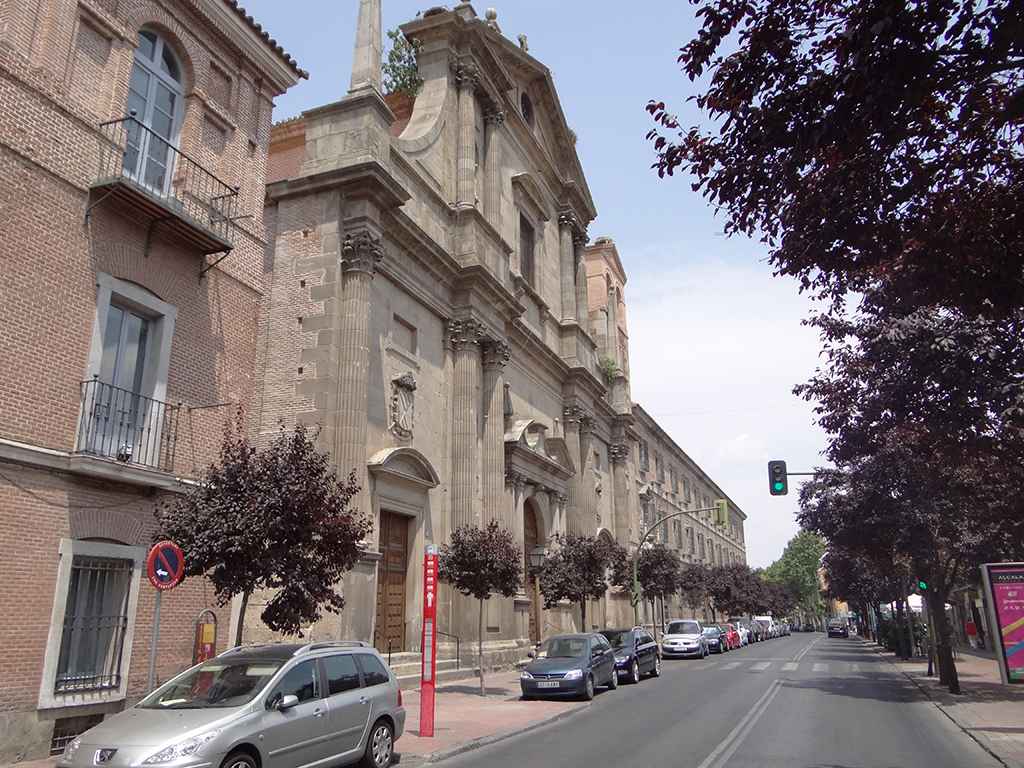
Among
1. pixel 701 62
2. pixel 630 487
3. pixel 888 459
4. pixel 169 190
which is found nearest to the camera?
pixel 701 62

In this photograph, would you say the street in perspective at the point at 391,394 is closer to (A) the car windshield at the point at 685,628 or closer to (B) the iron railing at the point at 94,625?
(B) the iron railing at the point at 94,625

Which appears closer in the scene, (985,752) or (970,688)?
(985,752)

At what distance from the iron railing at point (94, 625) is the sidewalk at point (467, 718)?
1.23 m

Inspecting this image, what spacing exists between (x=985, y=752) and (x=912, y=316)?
7720mm

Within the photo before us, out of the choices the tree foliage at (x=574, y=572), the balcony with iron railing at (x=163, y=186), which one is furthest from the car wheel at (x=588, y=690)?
the balcony with iron railing at (x=163, y=186)

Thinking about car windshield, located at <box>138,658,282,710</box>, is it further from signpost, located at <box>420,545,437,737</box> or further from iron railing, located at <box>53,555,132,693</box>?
signpost, located at <box>420,545,437,737</box>

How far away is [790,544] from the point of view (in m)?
131

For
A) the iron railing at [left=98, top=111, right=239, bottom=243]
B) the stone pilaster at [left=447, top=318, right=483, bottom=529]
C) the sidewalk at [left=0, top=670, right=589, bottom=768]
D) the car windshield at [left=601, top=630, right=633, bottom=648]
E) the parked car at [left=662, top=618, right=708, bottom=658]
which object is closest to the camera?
the sidewalk at [left=0, top=670, right=589, bottom=768]

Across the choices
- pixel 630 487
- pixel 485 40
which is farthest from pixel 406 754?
pixel 630 487

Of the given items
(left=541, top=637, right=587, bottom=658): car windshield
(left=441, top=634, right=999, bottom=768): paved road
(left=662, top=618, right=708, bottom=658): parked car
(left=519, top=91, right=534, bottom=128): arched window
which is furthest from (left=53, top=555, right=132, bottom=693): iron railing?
(left=662, top=618, right=708, bottom=658): parked car

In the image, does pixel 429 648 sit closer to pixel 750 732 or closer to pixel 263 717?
pixel 263 717

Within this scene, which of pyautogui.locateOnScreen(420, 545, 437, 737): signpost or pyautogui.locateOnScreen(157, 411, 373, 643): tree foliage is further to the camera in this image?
pyautogui.locateOnScreen(420, 545, 437, 737): signpost

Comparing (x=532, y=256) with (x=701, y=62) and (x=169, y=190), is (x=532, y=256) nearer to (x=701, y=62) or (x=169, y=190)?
(x=169, y=190)

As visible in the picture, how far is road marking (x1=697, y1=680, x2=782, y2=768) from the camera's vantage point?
32.4 ft
